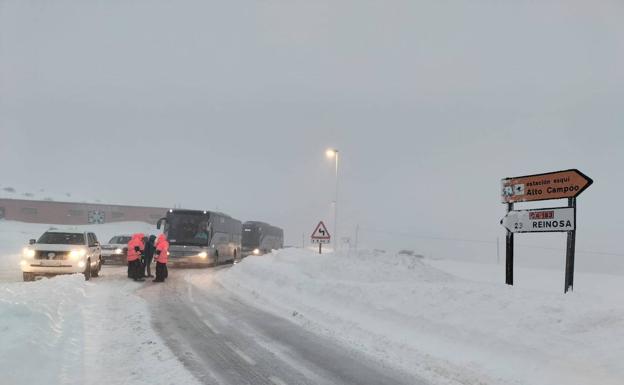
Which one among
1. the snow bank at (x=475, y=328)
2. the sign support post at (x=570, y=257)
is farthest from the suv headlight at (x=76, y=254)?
the sign support post at (x=570, y=257)

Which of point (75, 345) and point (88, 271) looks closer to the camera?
point (75, 345)

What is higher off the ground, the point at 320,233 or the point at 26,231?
the point at 320,233

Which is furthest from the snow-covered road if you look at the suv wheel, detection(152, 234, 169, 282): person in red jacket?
the suv wheel

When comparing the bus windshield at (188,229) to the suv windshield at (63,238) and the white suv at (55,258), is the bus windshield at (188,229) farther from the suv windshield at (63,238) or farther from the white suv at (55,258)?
the white suv at (55,258)

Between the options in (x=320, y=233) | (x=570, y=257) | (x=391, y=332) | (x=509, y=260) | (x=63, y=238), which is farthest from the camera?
(x=320, y=233)

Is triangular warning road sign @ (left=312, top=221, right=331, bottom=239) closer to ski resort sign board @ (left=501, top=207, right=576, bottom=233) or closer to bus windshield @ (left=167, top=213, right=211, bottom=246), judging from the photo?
bus windshield @ (left=167, top=213, right=211, bottom=246)

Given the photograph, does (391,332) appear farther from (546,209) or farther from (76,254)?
(76,254)

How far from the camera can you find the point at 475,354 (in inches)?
340

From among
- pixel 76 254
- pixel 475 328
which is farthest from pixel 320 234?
pixel 475 328

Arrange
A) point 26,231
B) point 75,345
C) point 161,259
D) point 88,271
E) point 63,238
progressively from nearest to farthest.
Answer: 1. point 75,345
2. point 88,271
3. point 63,238
4. point 161,259
5. point 26,231

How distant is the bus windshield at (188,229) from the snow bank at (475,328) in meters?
15.2

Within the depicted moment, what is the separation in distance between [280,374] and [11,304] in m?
4.50

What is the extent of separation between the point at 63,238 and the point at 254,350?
44.4ft

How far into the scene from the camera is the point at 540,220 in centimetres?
1211
